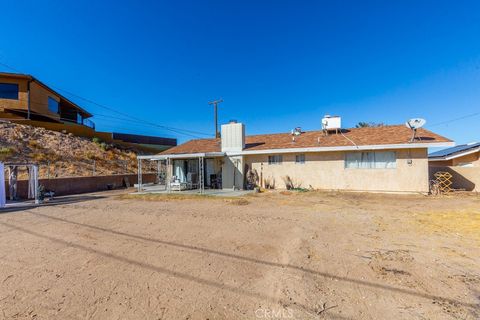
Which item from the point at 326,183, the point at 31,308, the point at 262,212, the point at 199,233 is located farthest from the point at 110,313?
the point at 326,183

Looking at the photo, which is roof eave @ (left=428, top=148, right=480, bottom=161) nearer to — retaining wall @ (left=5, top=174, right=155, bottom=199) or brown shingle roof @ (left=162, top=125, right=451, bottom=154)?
brown shingle roof @ (left=162, top=125, right=451, bottom=154)

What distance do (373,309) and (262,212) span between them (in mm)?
6435

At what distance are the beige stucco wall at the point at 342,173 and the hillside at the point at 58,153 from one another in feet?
47.2

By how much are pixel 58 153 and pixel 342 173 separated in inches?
910

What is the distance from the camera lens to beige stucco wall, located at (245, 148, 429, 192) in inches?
528

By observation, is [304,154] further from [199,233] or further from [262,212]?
[199,233]

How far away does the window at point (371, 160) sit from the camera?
1391 centimetres

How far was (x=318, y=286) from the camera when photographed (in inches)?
145

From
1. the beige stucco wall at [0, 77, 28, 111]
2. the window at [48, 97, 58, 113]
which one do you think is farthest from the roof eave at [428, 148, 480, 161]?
the window at [48, 97, 58, 113]

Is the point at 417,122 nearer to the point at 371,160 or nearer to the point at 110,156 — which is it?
the point at 371,160

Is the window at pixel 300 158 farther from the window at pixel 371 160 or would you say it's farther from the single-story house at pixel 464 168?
the single-story house at pixel 464 168

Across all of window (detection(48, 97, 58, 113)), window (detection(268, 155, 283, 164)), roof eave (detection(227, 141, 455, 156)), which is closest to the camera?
roof eave (detection(227, 141, 455, 156))

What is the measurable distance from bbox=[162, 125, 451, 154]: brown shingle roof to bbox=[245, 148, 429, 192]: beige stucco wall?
67cm

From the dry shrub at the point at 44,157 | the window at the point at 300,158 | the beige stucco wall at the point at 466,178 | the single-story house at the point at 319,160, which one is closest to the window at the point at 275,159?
the single-story house at the point at 319,160
